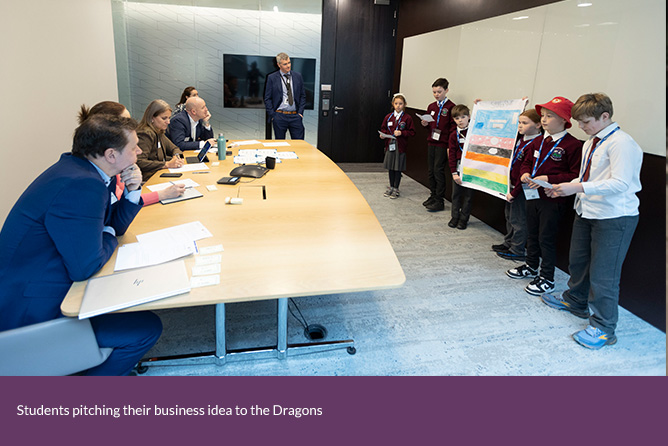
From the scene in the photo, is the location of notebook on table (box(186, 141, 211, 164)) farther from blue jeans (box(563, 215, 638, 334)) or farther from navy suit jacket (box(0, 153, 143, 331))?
blue jeans (box(563, 215, 638, 334))

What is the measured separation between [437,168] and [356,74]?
2955mm

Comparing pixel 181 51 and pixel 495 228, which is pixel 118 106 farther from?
pixel 181 51

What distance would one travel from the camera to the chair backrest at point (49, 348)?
55.9 inches

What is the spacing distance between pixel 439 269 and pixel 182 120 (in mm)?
2874

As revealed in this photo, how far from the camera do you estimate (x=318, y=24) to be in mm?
6832

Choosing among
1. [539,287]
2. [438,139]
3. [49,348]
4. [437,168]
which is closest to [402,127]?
[438,139]

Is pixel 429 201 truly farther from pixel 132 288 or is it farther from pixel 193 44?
pixel 193 44

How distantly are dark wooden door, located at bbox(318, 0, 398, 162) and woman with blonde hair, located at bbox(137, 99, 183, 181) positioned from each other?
13.4ft

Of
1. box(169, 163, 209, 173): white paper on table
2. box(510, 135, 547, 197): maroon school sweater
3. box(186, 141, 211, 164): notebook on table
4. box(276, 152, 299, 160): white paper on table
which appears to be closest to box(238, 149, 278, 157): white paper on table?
box(276, 152, 299, 160): white paper on table

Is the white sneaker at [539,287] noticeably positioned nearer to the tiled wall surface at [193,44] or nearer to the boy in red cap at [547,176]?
the boy in red cap at [547,176]

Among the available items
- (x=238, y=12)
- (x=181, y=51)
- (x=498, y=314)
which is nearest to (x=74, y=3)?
(x=181, y=51)

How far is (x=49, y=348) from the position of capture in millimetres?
1492
